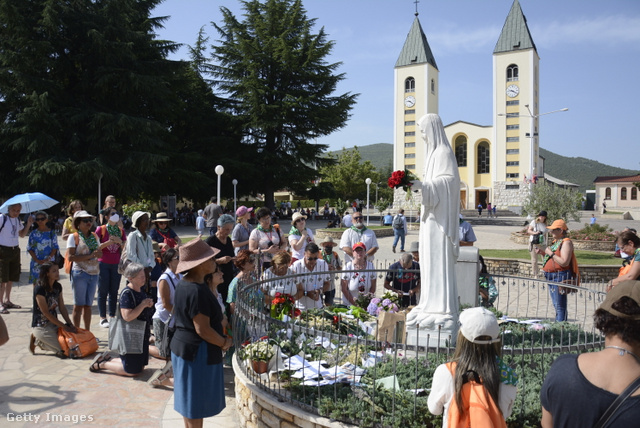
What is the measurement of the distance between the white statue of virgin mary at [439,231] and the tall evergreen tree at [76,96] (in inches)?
1087

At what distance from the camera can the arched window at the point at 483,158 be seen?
67.9 metres

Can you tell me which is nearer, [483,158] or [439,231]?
[439,231]

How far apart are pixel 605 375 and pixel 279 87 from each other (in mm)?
42499

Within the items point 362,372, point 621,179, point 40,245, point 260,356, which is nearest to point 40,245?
point 40,245

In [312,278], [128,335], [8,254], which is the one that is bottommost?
[128,335]

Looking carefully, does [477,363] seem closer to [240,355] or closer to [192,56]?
[240,355]

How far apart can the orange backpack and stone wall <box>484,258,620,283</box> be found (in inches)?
453

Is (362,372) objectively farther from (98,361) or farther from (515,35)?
(515,35)

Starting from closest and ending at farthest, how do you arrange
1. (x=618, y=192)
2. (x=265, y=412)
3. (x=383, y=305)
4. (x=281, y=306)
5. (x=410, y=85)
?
(x=265, y=412) → (x=281, y=306) → (x=383, y=305) → (x=410, y=85) → (x=618, y=192)

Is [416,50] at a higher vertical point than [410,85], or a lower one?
higher

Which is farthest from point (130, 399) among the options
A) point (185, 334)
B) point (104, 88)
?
point (104, 88)

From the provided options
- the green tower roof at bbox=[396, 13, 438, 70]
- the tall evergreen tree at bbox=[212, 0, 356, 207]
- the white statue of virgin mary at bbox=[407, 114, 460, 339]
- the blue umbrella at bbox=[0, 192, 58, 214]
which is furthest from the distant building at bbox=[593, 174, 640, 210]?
the white statue of virgin mary at bbox=[407, 114, 460, 339]

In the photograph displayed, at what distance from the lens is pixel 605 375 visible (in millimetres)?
2150

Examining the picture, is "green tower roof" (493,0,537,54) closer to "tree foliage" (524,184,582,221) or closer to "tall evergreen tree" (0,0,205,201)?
"tall evergreen tree" (0,0,205,201)
